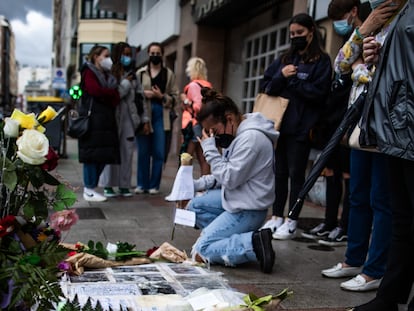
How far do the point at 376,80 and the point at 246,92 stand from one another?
8.23m

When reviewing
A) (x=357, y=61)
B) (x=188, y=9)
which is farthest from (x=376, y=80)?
(x=188, y=9)

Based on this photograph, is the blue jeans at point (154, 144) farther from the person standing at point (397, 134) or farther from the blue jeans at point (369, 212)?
the person standing at point (397, 134)

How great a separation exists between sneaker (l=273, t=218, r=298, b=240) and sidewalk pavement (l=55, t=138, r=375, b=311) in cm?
7

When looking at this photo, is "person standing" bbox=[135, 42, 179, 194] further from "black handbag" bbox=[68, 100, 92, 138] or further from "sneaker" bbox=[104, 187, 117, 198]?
"black handbag" bbox=[68, 100, 92, 138]

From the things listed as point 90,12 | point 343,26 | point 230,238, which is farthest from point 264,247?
point 90,12

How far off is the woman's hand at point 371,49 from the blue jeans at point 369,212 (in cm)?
55

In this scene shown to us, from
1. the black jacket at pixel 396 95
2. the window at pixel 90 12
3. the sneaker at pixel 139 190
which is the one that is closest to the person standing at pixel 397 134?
the black jacket at pixel 396 95

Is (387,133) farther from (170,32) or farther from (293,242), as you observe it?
(170,32)

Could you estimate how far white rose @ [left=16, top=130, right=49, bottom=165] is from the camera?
163 centimetres

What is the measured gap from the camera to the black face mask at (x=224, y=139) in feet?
12.1

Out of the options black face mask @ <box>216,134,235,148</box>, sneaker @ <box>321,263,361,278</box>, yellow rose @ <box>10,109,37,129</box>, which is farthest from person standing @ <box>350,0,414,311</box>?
yellow rose @ <box>10,109,37,129</box>

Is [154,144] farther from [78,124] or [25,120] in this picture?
[25,120]

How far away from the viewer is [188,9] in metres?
12.0

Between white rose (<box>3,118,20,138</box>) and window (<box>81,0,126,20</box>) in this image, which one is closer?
white rose (<box>3,118,20,138</box>)
